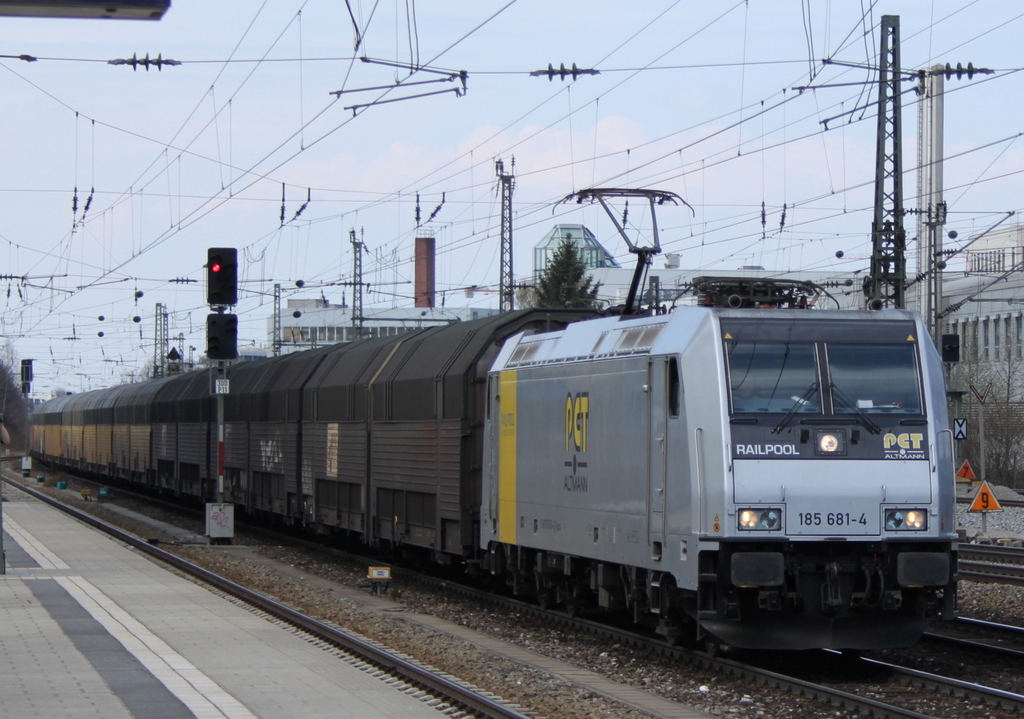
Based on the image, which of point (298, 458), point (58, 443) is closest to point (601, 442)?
point (298, 458)

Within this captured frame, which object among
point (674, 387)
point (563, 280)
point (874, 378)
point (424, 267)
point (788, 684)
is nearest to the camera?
point (788, 684)

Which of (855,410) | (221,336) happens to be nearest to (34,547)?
(221,336)

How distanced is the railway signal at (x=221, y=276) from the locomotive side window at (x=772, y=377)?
13.5 m

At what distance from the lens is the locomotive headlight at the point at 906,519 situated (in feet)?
37.1

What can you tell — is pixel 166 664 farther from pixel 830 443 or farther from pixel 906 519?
pixel 906 519

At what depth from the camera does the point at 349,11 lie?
58.2 feet

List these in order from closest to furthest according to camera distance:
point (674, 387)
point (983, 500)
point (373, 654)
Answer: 1. point (674, 387)
2. point (373, 654)
3. point (983, 500)

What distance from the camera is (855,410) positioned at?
11.5m

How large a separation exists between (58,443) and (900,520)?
63203mm

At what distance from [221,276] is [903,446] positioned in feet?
48.6

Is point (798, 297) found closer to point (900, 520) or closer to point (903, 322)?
point (903, 322)

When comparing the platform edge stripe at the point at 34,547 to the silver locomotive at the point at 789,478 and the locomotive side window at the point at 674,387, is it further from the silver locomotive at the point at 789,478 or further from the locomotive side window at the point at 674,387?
the locomotive side window at the point at 674,387

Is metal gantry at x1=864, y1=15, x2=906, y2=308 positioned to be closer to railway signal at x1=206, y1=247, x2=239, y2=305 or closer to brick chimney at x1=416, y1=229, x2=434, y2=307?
railway signal at x1=206, y1=247, x2=239, y2=305

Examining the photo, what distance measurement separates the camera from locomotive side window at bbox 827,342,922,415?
11.6m
